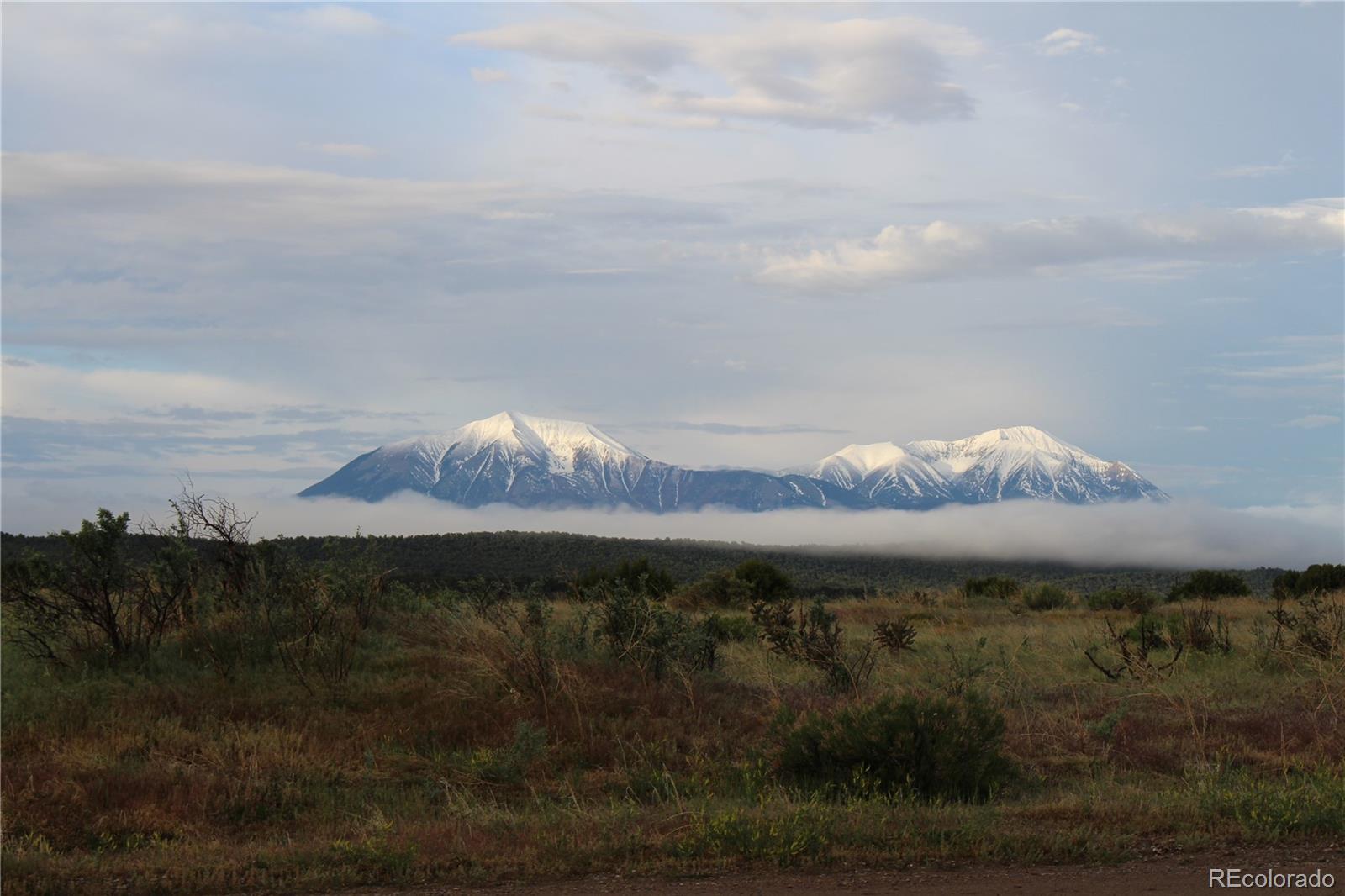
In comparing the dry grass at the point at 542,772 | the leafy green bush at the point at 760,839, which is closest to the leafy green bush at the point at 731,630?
the dry grass at the point at 542,772

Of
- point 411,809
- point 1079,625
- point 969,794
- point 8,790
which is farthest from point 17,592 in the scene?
point 1079,625

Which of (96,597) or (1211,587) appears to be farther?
(1211,587)

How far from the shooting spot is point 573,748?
11031 millimetres

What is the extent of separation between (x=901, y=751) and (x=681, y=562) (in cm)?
4531

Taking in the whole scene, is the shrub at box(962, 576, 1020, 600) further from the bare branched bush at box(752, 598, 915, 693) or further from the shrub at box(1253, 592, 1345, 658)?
the shrub at box(1253, 592, 1345, 658)

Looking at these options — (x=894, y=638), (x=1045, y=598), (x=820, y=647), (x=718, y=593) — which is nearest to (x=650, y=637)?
(x=820, y=647)

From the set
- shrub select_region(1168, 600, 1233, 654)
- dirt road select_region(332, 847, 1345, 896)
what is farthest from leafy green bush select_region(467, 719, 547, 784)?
shrub select_region(1168, 600, 1233, 654)

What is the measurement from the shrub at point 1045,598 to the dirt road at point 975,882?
24.7m

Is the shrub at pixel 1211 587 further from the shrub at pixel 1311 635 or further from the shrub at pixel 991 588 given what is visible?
the shrub at pixel 1311 635

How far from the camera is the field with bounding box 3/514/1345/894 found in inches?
290

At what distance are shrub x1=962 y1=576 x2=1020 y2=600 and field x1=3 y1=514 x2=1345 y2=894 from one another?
1700 centimetres

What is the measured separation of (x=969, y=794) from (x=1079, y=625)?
608 inches

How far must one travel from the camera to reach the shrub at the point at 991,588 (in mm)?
34375

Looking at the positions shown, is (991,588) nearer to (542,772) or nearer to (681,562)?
(681,562)
